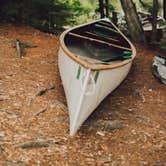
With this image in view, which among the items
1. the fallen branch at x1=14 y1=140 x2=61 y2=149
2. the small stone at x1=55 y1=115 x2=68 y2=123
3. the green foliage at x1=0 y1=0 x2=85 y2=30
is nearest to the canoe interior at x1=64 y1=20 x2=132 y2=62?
the small stone at x1=55 y1=115 x2=68 y2=123

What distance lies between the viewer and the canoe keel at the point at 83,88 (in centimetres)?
609

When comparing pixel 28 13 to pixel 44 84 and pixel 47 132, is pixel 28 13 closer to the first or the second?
pixel 44 84

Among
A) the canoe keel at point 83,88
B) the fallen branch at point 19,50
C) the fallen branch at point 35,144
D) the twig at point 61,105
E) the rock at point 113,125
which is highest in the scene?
the canoe keel at point 83,88

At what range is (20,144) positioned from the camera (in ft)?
18.9

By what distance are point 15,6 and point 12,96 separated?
4617 millimetres

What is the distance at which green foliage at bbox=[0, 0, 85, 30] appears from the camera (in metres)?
11.1

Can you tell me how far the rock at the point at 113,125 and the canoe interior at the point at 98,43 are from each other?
5.85ft

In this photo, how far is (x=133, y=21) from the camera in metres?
10.9

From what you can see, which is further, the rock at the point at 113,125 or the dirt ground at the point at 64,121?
the rock at the point at 113,125

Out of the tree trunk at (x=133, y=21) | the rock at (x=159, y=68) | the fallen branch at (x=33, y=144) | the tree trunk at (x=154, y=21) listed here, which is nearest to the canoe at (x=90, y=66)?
the fallen branch at (x=33, y=144)

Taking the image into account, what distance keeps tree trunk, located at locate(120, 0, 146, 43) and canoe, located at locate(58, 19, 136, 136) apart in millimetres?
1058

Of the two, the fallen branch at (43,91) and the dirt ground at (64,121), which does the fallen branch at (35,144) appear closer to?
the dirt ground at (64,121)

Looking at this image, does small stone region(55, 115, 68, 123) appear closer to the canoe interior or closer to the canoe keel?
the canoe keel

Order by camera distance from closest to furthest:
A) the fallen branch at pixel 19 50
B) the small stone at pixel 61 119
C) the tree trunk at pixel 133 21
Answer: the small stone at pixel 61 119 → the fallen branch at pixel 19 50 → the tree trunk at pixel 133 21
